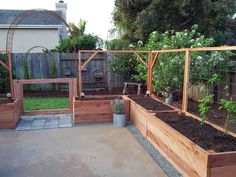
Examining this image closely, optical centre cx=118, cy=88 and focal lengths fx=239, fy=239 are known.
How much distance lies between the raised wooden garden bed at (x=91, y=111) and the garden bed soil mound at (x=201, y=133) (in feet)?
4.81

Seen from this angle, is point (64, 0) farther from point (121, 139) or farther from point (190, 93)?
point (121, 139)

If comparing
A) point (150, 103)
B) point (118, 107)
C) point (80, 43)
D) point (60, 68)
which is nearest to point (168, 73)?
point (150, 103)

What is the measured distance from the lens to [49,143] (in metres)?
3.85

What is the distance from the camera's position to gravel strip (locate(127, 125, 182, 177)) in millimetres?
2887

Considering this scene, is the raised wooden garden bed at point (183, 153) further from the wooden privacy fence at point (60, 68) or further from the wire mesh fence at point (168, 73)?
the wooden privacy fence at point (60, 68)

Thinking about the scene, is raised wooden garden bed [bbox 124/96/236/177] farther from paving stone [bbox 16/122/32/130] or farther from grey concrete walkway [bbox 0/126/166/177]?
paving stone [bbox 16/122/32/130]

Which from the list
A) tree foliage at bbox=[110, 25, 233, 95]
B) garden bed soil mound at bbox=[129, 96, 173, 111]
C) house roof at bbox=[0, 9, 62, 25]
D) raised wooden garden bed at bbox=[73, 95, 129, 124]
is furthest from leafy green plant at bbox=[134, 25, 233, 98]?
house roof at bbox=[0, 9, 62, 25]

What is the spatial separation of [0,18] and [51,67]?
6.57 metres

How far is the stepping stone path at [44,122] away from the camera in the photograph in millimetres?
4734

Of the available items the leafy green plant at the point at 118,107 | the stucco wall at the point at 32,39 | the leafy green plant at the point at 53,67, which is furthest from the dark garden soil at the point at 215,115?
the stucco wall at the point at 32,39

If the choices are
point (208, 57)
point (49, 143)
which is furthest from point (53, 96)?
point (208, 57)

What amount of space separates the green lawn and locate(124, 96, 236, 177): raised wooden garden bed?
9.62 feet

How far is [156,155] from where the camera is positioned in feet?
11.1

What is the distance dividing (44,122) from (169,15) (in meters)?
5.37
